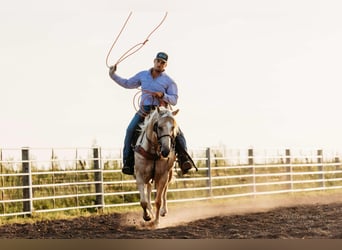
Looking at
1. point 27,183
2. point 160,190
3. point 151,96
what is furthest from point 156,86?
point 27,183

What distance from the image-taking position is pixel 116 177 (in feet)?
28.8

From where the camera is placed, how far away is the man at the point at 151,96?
23.9 feet

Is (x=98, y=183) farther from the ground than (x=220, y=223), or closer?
farther from the ground

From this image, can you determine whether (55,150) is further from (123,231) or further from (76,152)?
(123,231)

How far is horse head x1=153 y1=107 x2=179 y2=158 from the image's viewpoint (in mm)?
6844

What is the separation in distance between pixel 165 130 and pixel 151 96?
1.71ft

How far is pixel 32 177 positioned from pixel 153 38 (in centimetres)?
174

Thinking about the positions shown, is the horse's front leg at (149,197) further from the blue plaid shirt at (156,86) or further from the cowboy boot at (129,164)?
the blue plaid shirt at (156,86)

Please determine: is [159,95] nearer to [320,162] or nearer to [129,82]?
[129,82]

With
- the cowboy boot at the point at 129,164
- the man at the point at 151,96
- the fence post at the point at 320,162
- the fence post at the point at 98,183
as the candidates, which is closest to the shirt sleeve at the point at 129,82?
the man at the point at 151,96

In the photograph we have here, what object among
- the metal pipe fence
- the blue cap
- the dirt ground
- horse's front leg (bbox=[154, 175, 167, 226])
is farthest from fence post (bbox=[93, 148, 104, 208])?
the blue cap

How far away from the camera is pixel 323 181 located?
8.82 meters

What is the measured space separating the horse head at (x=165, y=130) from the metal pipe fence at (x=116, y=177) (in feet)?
5.01

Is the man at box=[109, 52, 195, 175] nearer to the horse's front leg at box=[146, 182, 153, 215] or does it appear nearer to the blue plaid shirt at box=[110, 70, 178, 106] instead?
the blue plaid shirt at box=[110, 70, 178, 106]
